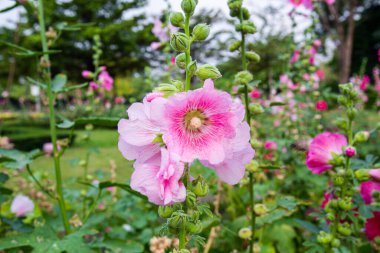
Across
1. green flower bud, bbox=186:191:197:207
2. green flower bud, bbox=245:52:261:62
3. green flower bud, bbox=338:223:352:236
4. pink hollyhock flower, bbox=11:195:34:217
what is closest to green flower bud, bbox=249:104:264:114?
green flower bud, bbox=245:52:261:62

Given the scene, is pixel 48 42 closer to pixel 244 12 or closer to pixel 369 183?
pixel 244 12

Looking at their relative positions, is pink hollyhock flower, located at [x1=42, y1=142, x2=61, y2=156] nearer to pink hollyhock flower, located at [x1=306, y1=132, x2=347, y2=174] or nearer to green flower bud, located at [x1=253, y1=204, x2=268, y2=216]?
green flower bud, located at [x1=253, y1=204, x2=268, y2=216]

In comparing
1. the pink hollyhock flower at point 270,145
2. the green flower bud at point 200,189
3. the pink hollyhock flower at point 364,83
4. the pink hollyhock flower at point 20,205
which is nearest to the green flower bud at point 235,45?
the green flower bud at point 200,189

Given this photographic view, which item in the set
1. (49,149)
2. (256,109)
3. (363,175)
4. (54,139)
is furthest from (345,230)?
(49,149)

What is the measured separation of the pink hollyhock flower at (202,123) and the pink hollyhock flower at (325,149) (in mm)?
648

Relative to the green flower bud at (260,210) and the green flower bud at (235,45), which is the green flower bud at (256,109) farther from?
the green flower bud at (260,210)

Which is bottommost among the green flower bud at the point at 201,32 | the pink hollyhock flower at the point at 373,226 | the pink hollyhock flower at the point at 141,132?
the pink hollyhock flower at the point at 373,226

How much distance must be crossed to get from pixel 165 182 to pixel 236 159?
16 centimetres

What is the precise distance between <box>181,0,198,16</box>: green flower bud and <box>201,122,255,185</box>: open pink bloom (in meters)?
0.26

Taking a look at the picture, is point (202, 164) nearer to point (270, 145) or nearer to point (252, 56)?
point (252, 56)

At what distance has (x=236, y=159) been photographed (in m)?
0.75

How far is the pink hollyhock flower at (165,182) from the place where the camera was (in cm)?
66

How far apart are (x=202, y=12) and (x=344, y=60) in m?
13.5

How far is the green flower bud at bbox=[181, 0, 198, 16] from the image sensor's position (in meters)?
0.77
